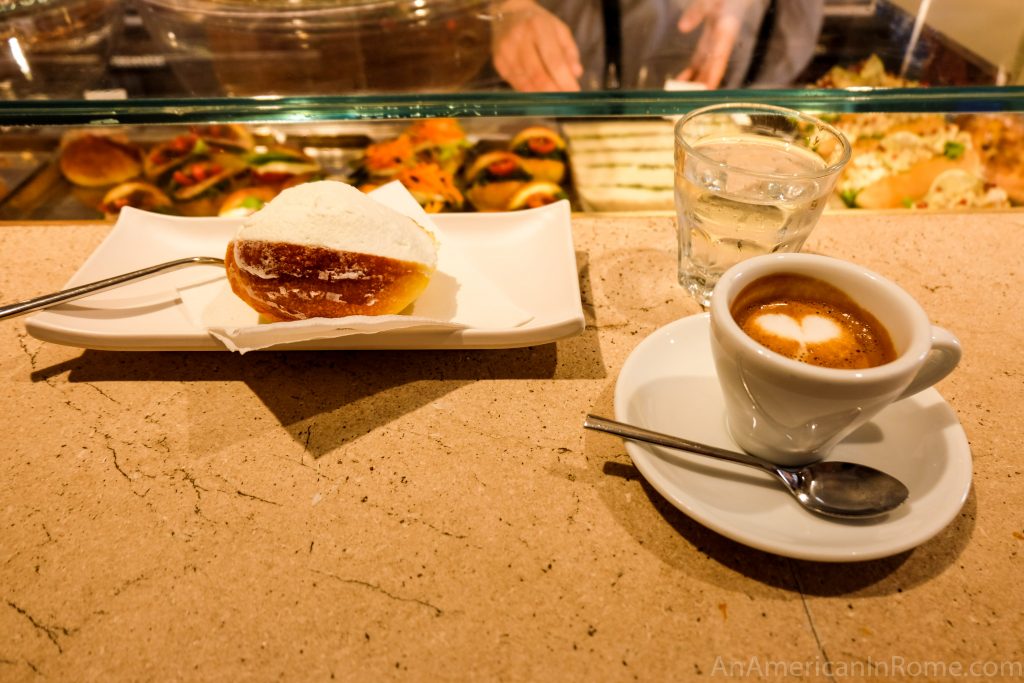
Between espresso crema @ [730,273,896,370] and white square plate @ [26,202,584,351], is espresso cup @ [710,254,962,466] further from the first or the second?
white square plate @ [26,202,584,351]

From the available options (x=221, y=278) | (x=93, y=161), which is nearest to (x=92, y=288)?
(x=221, y=278)

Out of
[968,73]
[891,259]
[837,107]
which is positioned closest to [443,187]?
[837,107]

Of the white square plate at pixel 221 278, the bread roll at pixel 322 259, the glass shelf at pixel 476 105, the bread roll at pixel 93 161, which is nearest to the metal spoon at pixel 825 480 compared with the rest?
the white square plate at pixel 221 278

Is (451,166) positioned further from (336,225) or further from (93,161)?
(93,161)

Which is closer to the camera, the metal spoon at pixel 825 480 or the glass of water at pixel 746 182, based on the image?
the metal spoon at pixel 825 480

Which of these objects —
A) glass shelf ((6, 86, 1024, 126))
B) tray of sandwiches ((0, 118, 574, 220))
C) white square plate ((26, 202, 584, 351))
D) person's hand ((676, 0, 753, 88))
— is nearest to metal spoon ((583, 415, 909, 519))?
white square plate ((26, 202, 584, 351))

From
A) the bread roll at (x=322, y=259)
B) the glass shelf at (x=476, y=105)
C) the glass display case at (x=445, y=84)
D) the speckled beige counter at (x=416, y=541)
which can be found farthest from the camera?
the glass display case at (x=445, y=84)

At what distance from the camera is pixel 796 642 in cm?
58

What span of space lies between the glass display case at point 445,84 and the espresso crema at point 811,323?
2.00 feet

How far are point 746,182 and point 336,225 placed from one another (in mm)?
603

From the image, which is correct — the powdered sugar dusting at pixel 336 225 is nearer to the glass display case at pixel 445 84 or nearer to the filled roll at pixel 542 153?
the glass display case at pixel 445 84

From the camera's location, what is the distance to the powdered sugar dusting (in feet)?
2.70

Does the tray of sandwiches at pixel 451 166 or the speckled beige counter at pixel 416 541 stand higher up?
the tray of sandwiches at pixel 451 166

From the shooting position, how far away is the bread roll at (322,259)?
2.68 feet
